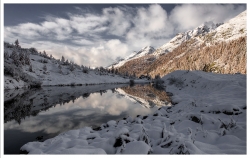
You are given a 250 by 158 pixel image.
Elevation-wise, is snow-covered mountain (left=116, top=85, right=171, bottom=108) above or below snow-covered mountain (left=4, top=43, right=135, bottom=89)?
below

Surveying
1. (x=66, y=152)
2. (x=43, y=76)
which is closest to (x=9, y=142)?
(x=66, y=152)

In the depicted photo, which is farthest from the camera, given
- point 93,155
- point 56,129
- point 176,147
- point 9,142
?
point 56,129

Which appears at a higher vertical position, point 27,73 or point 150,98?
point 27,73

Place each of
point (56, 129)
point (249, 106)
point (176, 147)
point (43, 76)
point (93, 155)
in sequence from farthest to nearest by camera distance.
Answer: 1. point (43, 76)
2. point (56, 129)
3. point (249, 106)
4. point (176, 147)
5. point (93, 155)

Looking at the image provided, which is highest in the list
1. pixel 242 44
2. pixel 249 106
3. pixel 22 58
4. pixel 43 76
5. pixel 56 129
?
pixel 242 44

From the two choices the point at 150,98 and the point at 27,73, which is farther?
the point at 27,73

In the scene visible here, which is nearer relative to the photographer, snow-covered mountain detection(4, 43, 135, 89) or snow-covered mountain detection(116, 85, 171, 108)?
snow-covered mountain detection(116, 85, 171, 108)

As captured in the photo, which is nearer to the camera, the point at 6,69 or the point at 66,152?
the point at 66,152

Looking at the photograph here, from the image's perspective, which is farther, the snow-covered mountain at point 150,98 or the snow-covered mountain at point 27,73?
the snow-covered mountain at point 27,73

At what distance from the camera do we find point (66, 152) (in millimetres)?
6531

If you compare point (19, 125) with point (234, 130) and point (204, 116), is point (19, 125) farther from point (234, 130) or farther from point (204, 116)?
point (234, 130)

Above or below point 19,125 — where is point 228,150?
above

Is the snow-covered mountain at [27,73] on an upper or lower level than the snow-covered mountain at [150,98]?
upper

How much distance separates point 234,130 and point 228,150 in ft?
7.60
